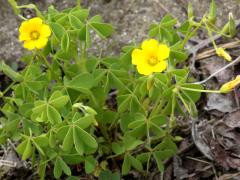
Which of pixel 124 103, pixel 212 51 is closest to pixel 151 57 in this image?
pixel 124 103

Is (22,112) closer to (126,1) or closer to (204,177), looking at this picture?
(204,177)

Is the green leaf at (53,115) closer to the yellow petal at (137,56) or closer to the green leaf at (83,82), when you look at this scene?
the green leaf at (83,82)

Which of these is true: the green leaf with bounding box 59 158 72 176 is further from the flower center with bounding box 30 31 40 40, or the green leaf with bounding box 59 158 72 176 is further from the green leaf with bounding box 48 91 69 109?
the flower center with bounding box 30 31 40 40

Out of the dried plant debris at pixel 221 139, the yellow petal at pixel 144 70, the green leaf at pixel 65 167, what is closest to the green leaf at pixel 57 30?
the yellow petal at pixel 144 70

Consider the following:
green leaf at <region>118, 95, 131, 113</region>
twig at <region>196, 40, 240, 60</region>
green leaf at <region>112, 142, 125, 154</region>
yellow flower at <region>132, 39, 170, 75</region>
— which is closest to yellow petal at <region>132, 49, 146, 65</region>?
yellow flower at <region>132, 39, 170, 75</region>

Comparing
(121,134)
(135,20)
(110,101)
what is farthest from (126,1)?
(121,134)

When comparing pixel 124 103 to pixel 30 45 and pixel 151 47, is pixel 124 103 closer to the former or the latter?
pixel 151 47

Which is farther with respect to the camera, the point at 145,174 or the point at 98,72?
the point at 145,174
